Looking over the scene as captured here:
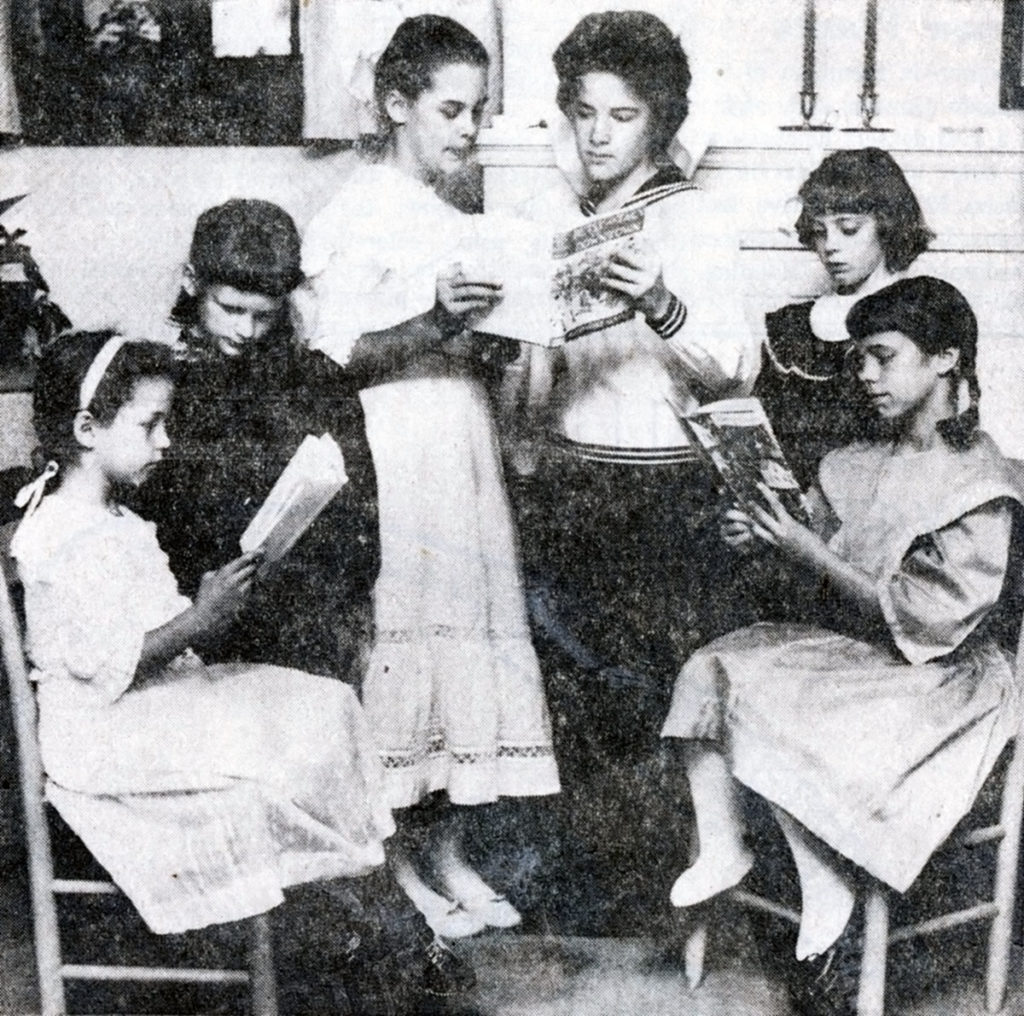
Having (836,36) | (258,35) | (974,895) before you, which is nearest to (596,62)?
(836,36)

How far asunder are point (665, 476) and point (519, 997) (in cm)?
87

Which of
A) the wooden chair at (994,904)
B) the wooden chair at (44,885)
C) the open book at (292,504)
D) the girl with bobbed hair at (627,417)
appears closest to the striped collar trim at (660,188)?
the girl with bobbed hair at (627,417)

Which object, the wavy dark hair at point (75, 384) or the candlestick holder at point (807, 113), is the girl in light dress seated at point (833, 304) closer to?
the candlestick holder at point (807, 113)

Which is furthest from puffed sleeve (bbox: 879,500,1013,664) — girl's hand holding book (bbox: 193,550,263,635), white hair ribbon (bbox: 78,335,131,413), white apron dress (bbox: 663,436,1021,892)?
white hair ribbon (bbox: 78,335,131,413)

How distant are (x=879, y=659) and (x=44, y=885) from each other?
1.34m

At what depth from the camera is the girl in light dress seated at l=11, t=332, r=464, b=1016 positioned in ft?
6.97

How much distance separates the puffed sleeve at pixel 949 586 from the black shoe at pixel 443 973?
0.87 meters

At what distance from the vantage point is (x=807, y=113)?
2.29 m

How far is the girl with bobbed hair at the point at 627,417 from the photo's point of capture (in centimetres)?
226

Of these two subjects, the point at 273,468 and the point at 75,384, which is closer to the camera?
the point at 75,384

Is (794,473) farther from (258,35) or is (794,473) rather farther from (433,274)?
(258,35)

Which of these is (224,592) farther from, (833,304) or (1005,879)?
(1005,879)

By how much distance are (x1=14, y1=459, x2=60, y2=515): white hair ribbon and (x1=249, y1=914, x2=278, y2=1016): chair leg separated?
28.0 inches

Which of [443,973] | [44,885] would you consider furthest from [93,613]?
[443,973]
